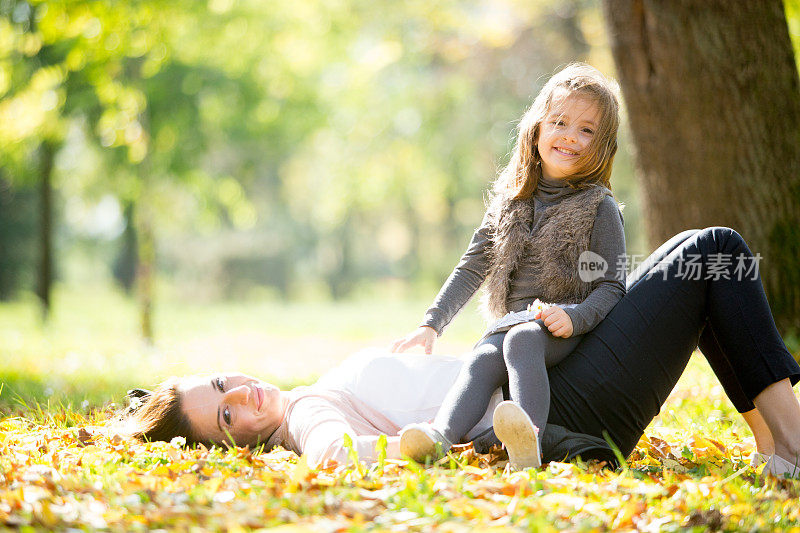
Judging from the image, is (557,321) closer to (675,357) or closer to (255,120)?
(675,357)

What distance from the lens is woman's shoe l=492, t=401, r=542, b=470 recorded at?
2496 mm

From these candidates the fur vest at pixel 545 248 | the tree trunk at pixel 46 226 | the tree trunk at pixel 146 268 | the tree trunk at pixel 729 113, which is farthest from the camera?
the tree trunk at pixel 46 226

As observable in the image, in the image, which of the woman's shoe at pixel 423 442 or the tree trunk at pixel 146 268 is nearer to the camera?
the woman's shoe at pixel 423 442

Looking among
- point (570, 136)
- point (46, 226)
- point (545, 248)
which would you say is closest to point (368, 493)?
point (545, 248)

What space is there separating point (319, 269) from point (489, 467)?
3484 cm

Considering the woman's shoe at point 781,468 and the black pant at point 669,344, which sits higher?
the black pant at point 669,344

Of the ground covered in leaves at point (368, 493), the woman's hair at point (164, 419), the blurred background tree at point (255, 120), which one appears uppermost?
the blurred background tree at point (255, 120)

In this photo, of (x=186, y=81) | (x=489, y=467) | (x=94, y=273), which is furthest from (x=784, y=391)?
(x=94, y=273)

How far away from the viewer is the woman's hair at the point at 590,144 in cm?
319

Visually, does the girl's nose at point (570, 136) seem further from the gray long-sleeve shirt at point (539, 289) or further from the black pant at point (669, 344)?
the black pant at point (669, 344)

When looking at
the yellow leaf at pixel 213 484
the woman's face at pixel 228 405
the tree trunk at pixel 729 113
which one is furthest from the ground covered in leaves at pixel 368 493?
the tree trunk at pixel 729 113

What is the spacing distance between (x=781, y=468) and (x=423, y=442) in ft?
4.25

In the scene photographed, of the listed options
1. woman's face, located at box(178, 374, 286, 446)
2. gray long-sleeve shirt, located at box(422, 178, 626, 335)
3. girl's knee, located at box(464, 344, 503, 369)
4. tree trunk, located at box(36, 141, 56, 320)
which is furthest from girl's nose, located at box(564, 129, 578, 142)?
tree trunk, located at box(36, 141, 56, 320)

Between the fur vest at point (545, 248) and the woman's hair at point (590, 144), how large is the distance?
0.28 ft
